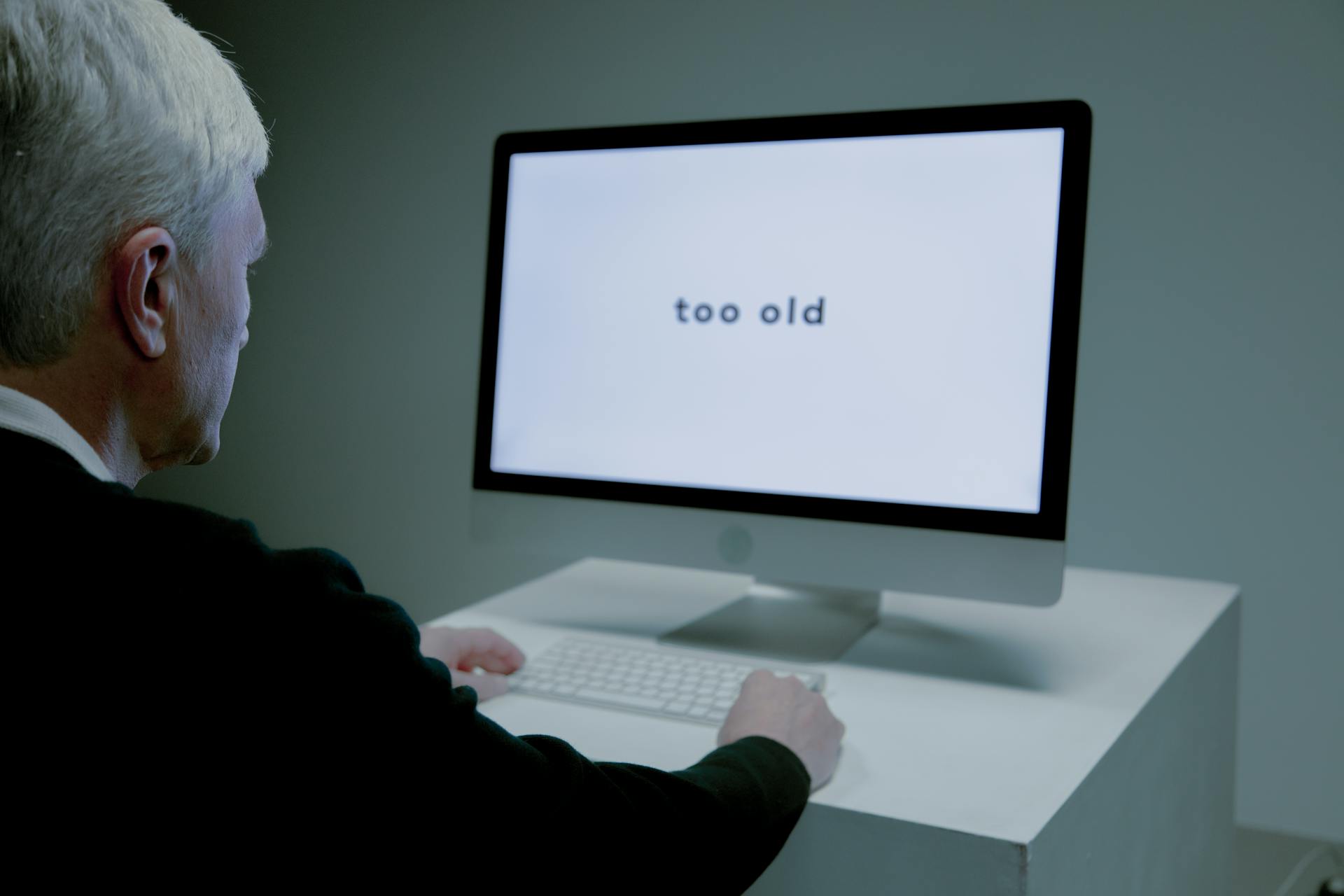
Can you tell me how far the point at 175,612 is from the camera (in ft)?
1.48

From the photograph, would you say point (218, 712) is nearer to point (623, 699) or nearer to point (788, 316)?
point (623, 699)

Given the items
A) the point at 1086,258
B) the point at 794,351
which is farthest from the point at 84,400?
the point at 1086,258

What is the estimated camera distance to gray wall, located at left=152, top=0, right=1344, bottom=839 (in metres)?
1.97

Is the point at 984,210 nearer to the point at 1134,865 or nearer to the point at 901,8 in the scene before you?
the point at 1134,865

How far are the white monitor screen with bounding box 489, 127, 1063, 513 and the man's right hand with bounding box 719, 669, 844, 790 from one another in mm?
277

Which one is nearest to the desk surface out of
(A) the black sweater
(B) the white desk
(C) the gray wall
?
(B) the white desk

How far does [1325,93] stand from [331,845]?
6.88 feet

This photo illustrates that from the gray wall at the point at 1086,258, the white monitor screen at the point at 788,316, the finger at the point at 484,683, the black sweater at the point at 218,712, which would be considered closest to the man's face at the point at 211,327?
the black sweater at the point at 218,712

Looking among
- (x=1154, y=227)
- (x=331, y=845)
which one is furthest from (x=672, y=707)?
(x=1154, y=227)

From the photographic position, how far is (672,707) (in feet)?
2.83

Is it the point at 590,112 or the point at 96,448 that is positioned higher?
the point at 590,112

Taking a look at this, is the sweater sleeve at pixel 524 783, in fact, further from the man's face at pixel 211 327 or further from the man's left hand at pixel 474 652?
the man's left hand at pixel 474 652

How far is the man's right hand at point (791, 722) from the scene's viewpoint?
0.74 metres

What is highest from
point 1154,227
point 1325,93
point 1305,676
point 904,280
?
point 1325,93
